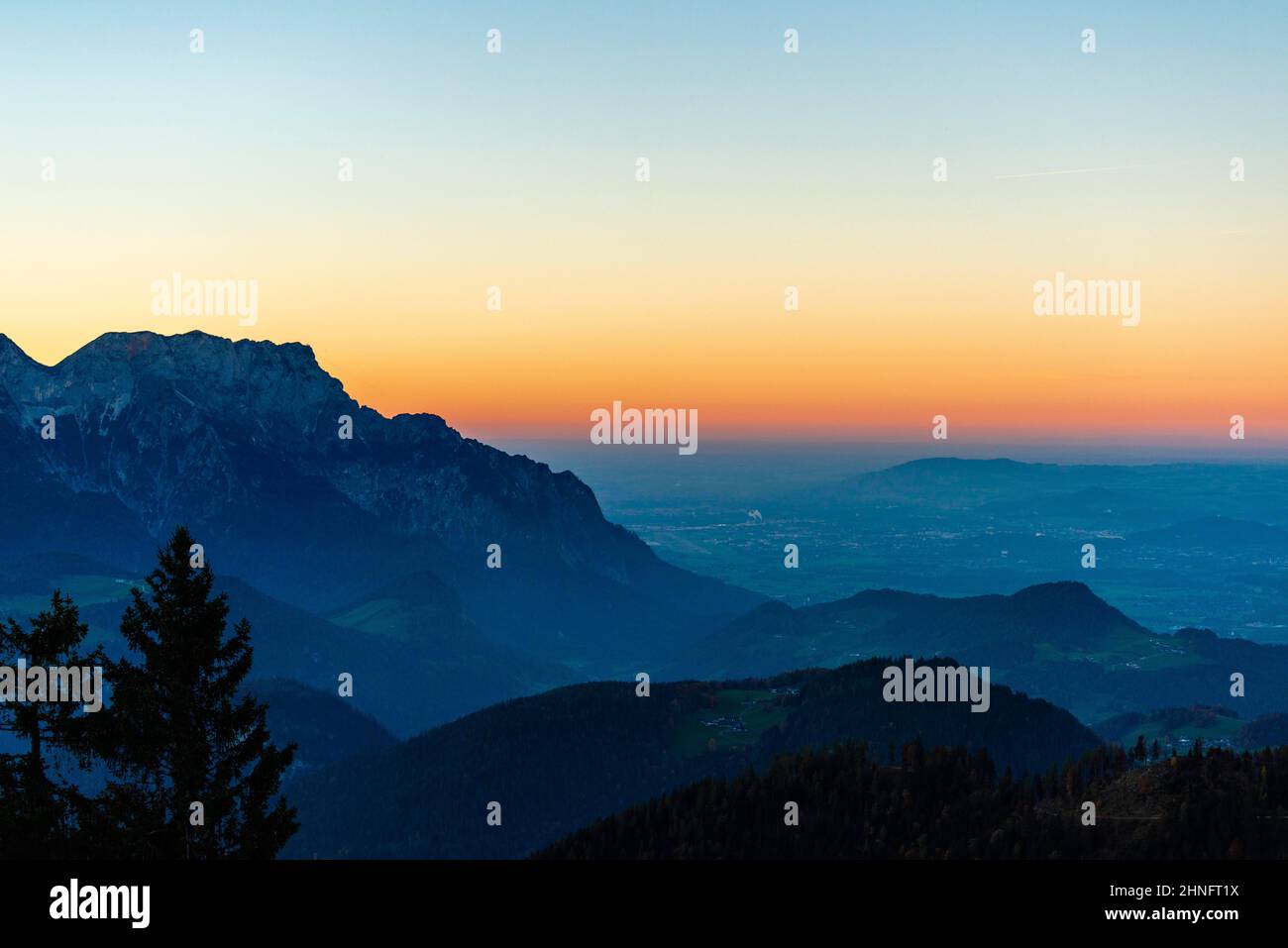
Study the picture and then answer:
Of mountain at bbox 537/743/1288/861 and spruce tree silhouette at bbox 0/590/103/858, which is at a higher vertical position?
spruce tree silhouette at bbox 0/590/103/858

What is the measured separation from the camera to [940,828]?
5005 inches

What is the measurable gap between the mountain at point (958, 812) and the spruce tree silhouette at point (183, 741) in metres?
72.9

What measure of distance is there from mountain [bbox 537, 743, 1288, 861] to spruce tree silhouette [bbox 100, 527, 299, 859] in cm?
7288

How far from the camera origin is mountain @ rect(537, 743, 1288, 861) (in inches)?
3482

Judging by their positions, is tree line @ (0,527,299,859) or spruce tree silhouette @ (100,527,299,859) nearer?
tree line @ (0,527,299,859)

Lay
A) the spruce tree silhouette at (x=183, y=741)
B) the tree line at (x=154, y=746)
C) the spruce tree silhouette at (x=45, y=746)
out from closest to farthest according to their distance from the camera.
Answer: the spruce tree silhouette at (x=45, y=746) < the tree line at (x=154, y=746) < the spruce tree silhouette at (x=183, y=741)

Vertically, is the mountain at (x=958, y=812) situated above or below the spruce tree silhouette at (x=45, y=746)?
below

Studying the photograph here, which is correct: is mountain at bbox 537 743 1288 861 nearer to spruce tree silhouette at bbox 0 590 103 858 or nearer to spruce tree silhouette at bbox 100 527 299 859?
spruce tree silhouette at bbox 100 527 299 859

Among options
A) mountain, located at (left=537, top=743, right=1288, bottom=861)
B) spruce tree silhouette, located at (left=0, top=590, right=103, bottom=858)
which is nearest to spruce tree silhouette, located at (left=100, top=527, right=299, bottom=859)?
spruce tree silhouette, located at (left=0, top=590, right=103, bottom=858)

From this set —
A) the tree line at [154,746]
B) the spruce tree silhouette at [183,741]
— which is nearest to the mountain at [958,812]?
the spruce tree silhouette at [183,741]

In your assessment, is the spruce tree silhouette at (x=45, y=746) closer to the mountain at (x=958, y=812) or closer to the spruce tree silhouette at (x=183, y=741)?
the spruce tree silhouette at (x=183, y=741)

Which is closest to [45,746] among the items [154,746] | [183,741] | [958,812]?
[154,746]

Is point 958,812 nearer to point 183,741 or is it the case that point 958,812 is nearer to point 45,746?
point 183,741

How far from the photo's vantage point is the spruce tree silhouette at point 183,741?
44.3 meters
